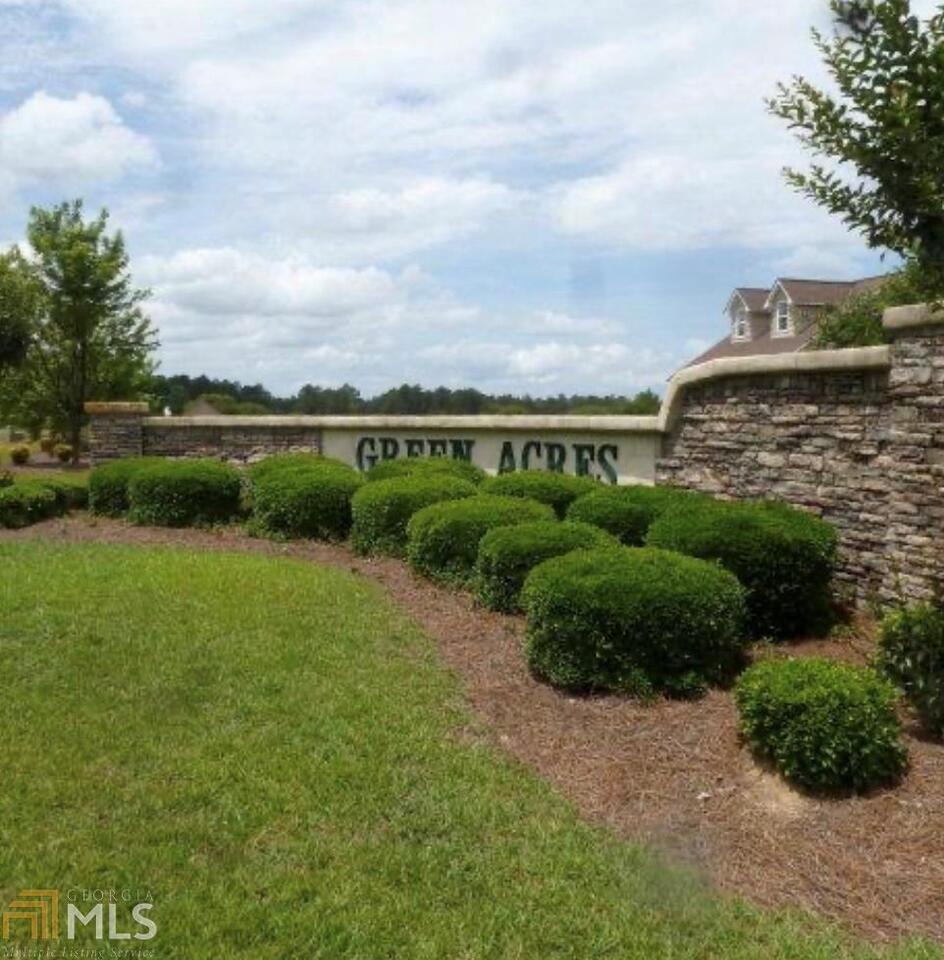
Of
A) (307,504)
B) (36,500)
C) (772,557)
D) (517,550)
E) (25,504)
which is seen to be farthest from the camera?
(36,500)

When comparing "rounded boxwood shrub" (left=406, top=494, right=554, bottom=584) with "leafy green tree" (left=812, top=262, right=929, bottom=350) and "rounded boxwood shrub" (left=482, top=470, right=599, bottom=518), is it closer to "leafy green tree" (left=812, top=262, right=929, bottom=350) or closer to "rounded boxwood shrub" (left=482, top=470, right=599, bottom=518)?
"rounded boxwood shrub" (left=482, top=470, right=599, bottom=518)

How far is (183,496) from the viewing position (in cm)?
1245

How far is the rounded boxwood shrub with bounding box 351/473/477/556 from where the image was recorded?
401 inches

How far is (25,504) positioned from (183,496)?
2.07 meters

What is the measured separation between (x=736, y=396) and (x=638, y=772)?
475 centimetres

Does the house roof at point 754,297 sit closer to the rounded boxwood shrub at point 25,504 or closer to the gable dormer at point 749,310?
the gable dormer at point 749,310

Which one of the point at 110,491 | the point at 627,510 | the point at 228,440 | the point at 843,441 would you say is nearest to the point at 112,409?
the point at 228,440

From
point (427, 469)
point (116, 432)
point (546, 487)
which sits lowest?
point (546, 487)

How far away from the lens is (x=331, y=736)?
514 cm

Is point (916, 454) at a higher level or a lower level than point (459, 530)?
higher

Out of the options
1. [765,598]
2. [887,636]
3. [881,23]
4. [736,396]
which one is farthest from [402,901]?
[736,396]

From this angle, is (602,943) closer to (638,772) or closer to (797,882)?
(797,882)

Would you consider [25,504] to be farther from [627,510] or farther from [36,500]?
[627,510]

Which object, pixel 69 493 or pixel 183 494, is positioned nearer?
pixel 183 494
